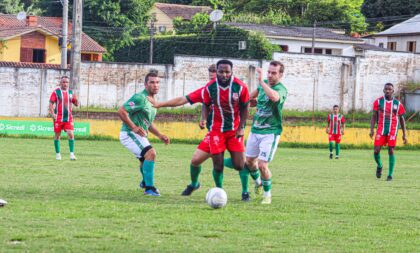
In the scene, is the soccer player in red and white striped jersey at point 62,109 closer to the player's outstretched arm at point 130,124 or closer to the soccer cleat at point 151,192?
the player's outstretched arm at point 130,124

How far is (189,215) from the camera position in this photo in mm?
11039

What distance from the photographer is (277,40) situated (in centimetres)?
6938

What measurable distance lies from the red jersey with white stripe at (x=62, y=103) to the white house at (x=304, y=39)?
44.9 meters

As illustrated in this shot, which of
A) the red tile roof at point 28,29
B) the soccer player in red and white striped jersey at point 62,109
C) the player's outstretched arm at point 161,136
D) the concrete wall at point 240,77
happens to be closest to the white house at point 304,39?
the red tile roof at point 28,29

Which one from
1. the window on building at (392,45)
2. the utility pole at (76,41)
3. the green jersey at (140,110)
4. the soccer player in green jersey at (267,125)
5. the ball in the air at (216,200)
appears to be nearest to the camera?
the ball in the air at (216,200)

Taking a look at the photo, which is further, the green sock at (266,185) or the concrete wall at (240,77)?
the concrete wall at (240,77)

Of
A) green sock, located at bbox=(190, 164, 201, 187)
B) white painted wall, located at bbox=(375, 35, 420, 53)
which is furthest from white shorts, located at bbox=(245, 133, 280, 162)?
white painted wall, located at bbox=(375, 35, 420, 53)

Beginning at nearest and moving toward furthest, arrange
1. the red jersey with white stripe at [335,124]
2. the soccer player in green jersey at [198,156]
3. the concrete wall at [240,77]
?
the soccer player in green jersey at [198,156] → the red jersey with white stripe at [335,124] → the concrete wall at [240,77]

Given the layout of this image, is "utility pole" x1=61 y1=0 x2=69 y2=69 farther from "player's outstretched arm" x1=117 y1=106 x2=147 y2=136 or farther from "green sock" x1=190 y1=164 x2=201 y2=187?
"green sock" x1=190 y1=164 x2=201 y2=187

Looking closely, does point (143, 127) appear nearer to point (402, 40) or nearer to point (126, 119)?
point (126, 119)

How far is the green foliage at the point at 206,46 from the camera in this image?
63281mm

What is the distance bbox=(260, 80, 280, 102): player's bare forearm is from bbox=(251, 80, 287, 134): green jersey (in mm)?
576

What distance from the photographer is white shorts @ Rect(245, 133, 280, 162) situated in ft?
43.7

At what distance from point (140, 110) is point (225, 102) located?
7.36 feet
